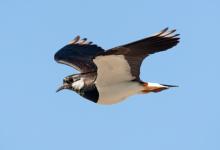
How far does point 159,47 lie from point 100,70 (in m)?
1.59

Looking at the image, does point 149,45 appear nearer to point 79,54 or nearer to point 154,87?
point 154,87

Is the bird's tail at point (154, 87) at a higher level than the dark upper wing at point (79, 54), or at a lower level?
lower

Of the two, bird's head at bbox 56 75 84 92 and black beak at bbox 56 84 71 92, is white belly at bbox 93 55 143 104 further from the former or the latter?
black beak at bbox 56 84 71 92

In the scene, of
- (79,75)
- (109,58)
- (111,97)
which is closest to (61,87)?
(79,75)

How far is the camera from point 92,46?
68.3 ft

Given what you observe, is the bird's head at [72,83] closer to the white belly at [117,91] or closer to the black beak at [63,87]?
the black beak at [63,87]

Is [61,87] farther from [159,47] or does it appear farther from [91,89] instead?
[159,47]

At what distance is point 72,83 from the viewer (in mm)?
18344

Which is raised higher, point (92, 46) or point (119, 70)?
point (92, 46)

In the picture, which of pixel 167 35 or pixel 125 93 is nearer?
pixel 167 35

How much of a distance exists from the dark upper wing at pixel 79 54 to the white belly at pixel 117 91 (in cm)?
160

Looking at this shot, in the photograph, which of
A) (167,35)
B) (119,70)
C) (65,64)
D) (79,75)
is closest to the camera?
(167,35)

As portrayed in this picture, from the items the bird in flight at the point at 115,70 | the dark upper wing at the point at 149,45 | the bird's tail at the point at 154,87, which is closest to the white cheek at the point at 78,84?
the bird in flight at the point at 115,70

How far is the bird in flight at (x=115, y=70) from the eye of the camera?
610 inches
